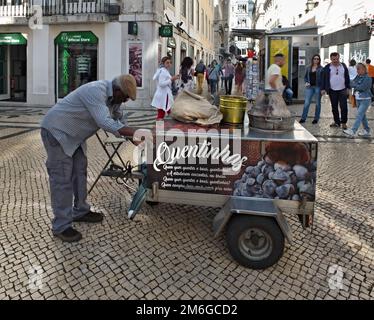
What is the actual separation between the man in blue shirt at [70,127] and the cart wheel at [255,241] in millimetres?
1301

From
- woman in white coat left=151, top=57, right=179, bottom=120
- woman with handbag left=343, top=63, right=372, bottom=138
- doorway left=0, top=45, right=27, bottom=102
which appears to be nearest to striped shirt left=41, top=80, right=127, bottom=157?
woman in white coat left=151, top=57, right=179, bottom=120

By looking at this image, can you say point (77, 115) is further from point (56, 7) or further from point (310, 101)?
point (56, 7)

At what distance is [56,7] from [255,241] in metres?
16.2

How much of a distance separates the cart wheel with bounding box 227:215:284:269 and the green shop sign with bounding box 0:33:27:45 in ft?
54.8

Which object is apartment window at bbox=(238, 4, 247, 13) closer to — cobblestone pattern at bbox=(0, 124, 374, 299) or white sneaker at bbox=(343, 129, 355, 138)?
white sneaker at bbox=(343, 129, 355, 138)

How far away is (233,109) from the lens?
3754 mm

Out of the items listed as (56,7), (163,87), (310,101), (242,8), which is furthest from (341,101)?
(242,8)

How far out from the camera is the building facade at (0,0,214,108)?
16.1 m

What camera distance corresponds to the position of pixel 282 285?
303 cm

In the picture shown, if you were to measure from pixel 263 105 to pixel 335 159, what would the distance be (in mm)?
3770

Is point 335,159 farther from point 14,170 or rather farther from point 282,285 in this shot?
point 14,170

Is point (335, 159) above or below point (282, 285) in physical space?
above

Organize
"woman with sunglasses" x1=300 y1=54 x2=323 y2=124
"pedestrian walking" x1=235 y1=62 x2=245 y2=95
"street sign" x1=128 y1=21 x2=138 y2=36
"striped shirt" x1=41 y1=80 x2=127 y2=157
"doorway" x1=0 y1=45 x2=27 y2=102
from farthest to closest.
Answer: "pedestrian walking" x1=235 y1=62 x2=245 y2=95 < "doorway" x1=0 y1=45 x2=27 y2=102 < "street sign" x1=128 y1=21 x2=138 y2=36 < "woman with sunglasses" x1=300 y1=54 x2=323 y2=124 < "striped shirt" x1=41 y1=80 x2=127 y2=157
